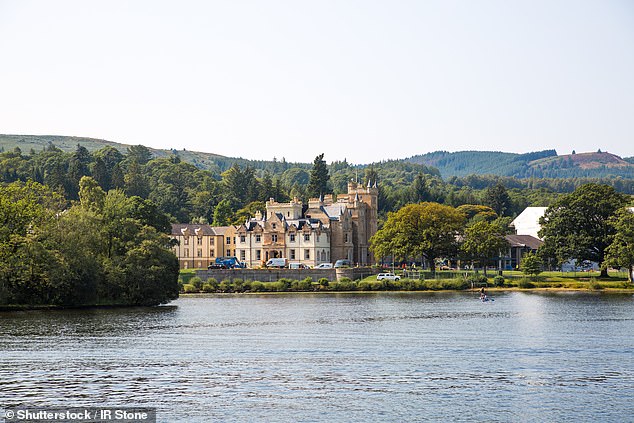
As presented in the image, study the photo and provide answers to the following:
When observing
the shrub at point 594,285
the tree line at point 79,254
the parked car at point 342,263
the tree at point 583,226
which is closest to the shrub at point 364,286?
the parked car at point 342,263

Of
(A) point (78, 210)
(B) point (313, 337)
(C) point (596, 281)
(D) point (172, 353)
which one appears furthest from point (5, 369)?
(C) point (596, 281)

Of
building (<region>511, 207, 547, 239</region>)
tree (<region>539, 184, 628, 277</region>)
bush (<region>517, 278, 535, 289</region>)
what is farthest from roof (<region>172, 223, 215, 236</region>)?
bush (<region>517, 278, 535, 289</region>)

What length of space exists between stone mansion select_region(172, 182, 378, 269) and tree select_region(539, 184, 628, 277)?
3571 cm

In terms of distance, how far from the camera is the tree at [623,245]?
358 ft

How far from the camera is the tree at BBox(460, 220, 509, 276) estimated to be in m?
125

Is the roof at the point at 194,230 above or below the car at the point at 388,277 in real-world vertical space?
above

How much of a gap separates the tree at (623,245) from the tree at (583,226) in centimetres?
690

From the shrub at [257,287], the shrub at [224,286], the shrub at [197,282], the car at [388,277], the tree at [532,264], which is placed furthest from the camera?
the car at [388,277]

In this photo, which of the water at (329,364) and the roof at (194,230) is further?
the roof at (194,230)

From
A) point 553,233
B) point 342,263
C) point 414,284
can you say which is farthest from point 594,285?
point 342,263

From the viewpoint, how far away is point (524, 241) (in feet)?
528

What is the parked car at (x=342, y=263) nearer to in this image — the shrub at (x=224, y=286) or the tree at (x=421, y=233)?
the tree at (x=421, y=233)

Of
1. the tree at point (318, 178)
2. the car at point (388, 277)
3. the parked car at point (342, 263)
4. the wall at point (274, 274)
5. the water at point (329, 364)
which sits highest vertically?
the tree at point (318, 178)

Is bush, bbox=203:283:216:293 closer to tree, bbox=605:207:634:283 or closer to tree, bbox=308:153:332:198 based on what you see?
tree, bbox=605:207:634:283
